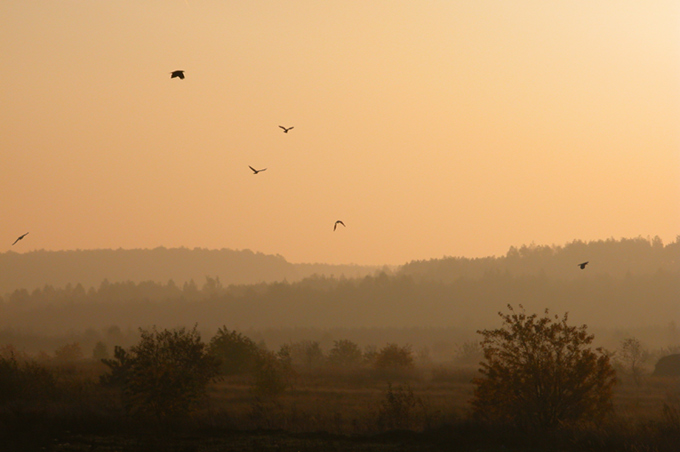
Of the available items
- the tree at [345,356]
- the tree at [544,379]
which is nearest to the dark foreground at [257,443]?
the tree at [544,379]

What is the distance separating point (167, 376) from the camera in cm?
3027

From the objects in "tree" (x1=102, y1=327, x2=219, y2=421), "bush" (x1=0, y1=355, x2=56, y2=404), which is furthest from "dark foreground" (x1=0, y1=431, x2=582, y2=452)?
"bush" (x1=0, y1=355, x2=56, y2=404)

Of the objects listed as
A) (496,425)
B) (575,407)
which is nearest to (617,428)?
(575,407)

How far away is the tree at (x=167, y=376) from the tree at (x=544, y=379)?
43.4ft

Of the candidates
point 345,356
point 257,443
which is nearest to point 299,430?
point 257,443

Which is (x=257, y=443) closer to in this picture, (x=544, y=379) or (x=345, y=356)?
(x=544, y=379)

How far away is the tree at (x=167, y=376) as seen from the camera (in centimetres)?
2981

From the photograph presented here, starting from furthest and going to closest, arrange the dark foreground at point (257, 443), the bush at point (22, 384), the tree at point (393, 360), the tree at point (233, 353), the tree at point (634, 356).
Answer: the tree at point (393, 360), the tree at point (634, 356), the tree at point (233, 353), the bush at point (22, 384), the dark foreground at point (257, 443)

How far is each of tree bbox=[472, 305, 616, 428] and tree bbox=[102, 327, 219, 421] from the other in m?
13.2


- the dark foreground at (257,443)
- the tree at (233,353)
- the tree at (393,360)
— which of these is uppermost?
the tree at (233,353)

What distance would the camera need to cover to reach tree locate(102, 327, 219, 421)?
29812mm

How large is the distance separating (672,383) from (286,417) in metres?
41.1

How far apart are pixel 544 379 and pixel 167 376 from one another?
16.3m

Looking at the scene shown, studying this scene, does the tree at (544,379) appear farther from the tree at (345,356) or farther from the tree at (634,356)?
the tree at (345,356)
